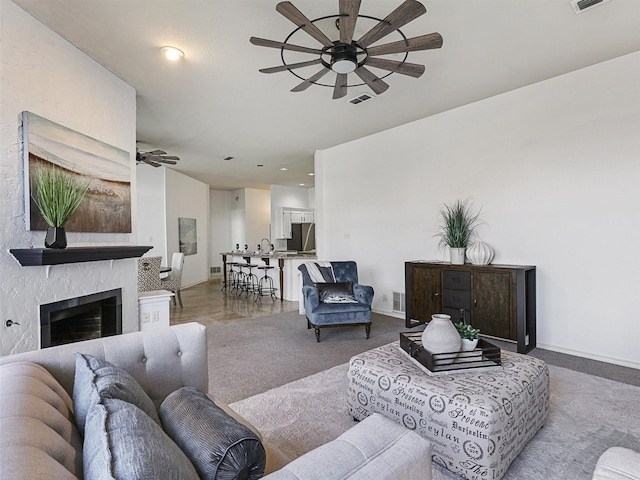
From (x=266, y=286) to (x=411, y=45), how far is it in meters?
6.16

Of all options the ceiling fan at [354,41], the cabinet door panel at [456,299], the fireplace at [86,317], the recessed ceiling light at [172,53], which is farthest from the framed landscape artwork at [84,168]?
the cabinet door panel at [456,299]

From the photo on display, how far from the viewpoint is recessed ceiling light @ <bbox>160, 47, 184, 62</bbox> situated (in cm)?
297

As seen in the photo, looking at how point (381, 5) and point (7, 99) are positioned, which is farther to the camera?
point (381, 5)

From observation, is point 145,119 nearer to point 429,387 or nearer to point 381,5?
point 381,5

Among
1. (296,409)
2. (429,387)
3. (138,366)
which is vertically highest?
(138,366)

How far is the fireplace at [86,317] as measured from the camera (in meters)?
2.74

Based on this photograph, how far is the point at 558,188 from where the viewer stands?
12.0 ft

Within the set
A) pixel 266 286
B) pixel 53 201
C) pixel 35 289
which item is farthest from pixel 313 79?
pixel 266 286

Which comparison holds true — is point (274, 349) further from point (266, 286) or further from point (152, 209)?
point (152, 209)

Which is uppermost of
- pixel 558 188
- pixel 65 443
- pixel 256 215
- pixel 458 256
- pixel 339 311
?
pixel 256 215

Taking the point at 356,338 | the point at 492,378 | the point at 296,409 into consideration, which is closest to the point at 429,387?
the point at 492,378

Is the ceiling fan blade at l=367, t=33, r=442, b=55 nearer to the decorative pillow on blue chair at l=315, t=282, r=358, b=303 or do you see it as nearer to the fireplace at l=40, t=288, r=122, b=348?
the decorative pillow on blue chair at l=315, t=282, r=358, b=303

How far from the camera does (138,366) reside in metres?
1.60

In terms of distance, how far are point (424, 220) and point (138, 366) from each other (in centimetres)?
418
